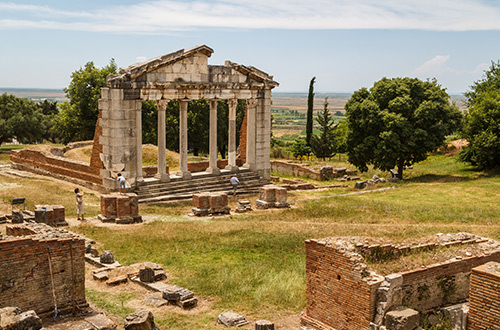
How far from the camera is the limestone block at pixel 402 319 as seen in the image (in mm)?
11688

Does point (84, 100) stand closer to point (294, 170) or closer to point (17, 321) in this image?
point (294, 170)

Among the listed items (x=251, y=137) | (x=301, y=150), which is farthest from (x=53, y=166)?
(x=301, y=150)

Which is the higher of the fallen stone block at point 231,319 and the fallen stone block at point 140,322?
the fallen stone block at point 140,322

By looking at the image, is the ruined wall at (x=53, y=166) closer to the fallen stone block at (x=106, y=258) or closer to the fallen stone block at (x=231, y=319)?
the fallen stone block at (x=106, y=258)

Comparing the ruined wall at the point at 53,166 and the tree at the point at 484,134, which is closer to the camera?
the ruined wall at the point at 53,166

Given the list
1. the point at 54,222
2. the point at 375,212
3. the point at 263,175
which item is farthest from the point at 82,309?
the point at 263,175

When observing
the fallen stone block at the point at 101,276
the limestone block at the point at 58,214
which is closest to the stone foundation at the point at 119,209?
the limestone block at the point at 58,214

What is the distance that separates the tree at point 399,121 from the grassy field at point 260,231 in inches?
113

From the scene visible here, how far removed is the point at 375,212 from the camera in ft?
88.6

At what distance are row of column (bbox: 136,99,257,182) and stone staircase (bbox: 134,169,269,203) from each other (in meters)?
0.41

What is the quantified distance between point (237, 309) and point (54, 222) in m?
12.0

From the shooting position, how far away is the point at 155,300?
49.4 feet

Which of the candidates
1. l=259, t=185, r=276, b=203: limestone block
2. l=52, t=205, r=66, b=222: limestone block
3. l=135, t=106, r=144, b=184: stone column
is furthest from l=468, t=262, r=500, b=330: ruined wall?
l=135, t=106, r=144, b=184: stone column

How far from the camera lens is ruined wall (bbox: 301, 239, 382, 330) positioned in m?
12.3
